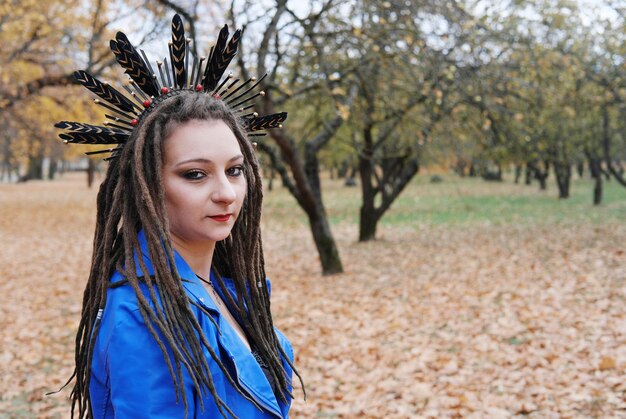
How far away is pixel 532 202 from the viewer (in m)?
26.2

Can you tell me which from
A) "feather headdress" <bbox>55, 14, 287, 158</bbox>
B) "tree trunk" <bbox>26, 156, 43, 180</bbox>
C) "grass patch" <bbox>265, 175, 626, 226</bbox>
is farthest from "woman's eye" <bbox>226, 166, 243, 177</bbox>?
"tree trunk" <bbox>26, 156, 43, 180</bbox>

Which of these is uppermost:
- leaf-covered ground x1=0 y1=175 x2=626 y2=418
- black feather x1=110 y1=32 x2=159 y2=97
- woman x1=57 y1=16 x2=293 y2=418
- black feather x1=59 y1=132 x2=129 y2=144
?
black feather x1=110 y1=32 x2=159 y2=97

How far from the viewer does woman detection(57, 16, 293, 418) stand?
141cm

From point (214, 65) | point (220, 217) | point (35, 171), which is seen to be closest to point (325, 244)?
point (214, 65)

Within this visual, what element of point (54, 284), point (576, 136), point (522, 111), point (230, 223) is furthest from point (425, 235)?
Result: point (230, 223)

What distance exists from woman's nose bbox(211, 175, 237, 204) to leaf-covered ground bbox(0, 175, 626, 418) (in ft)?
11.8

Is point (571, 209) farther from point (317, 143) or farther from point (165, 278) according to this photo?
point (165, 278)

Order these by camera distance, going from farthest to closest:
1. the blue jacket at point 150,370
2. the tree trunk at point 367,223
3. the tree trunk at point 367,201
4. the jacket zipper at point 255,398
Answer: the tree trunk at point 367,223, the tree trunk at point 367,201, the jacket zipper at point 255,398, the blue jacket at point 150,370

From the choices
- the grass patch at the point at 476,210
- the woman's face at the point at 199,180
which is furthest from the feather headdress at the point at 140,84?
the grass patch at the point at 476,210

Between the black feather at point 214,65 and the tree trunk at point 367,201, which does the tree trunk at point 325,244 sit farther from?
the black feather at point 214,65

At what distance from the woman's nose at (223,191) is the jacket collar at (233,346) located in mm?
200

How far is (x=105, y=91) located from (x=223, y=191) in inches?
19.2

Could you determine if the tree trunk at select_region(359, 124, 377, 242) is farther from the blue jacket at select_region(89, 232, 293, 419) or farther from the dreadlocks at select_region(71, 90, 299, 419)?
the blue jacket at select_region(89, 232, 293, 419)

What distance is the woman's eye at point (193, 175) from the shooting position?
5.36 feet
